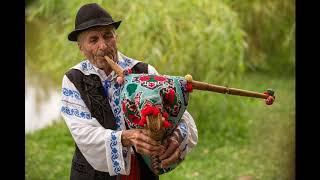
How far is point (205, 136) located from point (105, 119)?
77.0 inches

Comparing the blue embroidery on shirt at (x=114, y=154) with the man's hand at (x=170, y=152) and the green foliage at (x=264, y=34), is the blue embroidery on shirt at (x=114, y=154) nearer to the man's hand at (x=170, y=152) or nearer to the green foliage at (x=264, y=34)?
the man's hand at (x=170, y=152)

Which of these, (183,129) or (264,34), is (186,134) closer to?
(183,129)

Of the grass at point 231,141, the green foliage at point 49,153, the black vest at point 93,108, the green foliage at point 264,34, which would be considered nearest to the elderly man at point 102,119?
the black vest at point 93,108

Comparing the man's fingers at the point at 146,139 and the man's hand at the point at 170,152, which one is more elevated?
the man's fingers at the point at 146,139

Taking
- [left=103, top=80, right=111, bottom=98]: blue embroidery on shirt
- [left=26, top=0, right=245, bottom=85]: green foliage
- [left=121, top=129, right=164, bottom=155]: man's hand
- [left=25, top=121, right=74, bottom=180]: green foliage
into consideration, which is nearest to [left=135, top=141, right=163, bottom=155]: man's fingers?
[left=121, top=129, right=164, bottom=155]: man's hand

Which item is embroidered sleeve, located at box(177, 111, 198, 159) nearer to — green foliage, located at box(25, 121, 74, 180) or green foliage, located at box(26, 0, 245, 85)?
green foliage, located at box(26, 0, 245, 85)

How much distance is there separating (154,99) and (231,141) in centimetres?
218

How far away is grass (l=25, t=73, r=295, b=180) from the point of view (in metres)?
2.80

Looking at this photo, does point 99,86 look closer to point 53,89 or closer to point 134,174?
point 134,174

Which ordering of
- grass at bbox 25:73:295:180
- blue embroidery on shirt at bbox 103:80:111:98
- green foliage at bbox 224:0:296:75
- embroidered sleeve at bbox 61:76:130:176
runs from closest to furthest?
embroidered sleeve at bbox 61:76:130:176, blue embroidery on shirt at bbox 103:80:111:98, grass at bbox 25:73:295:180, green foliage at bbox 224:0:296:75

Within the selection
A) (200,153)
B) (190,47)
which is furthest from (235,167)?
(190,47)

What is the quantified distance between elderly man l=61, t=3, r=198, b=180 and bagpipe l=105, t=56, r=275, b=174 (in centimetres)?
5

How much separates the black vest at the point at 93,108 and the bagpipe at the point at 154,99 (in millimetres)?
85

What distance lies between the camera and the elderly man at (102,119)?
5.23 feet
